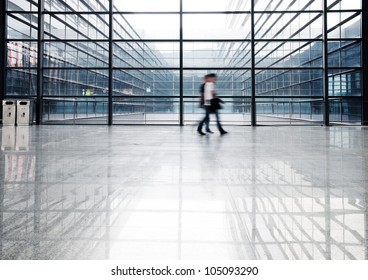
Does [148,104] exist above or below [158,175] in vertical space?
below

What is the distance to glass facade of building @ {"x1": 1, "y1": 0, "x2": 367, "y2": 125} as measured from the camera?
53.0ft

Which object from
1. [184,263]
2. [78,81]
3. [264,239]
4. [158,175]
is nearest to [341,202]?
[264,239]

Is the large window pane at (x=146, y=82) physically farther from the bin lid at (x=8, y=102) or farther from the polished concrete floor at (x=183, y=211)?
the polished concrete floor at (x=183, y=211)

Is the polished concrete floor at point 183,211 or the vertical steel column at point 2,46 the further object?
the vertical steel column at point 2,46

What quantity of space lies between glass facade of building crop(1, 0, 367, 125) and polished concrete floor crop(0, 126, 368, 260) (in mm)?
11992

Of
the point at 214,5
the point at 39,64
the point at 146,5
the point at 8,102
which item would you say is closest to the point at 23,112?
the point at 8,102

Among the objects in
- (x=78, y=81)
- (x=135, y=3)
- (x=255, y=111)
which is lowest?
(x=255, y=111)

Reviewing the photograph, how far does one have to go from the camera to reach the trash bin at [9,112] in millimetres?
14953

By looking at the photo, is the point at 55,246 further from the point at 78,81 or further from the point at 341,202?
the point at 78,81

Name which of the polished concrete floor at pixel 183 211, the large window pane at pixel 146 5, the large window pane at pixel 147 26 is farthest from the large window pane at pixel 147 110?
the polished concrete floor at pixel 183 211

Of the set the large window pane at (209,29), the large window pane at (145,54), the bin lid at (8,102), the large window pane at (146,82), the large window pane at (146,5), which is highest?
the large window pane at (146,5)

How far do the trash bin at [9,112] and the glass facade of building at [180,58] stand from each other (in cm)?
107

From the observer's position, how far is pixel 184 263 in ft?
5.90

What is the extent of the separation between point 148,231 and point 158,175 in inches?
69.5
